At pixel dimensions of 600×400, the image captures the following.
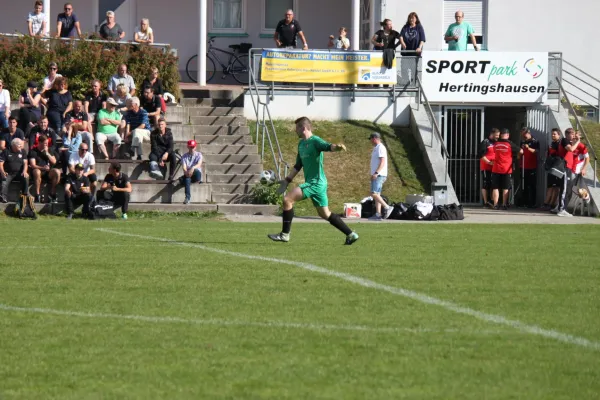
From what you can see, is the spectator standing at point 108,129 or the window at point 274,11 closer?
the spectator standing at point 108,129

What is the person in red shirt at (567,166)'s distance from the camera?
1005 inches

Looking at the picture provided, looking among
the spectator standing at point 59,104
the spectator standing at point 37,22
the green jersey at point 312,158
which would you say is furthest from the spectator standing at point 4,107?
the green jersey at point 312,158

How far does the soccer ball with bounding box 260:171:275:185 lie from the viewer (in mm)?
24986

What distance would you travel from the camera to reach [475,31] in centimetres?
3375

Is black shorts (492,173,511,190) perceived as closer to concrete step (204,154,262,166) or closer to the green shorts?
concrete step (204,154,262,166)

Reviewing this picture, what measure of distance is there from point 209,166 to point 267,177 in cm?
155

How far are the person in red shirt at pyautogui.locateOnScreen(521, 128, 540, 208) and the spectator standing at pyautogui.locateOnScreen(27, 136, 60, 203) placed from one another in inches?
470

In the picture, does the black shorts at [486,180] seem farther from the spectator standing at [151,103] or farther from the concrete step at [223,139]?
the spectator standing at [151,103]

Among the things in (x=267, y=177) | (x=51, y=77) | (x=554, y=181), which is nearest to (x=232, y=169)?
(x=267, y=177)

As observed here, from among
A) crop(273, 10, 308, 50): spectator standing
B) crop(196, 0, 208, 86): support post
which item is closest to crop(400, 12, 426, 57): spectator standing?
crop(273, 10, 308, 50): spectator standing

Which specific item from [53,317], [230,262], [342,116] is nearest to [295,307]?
[53,317]

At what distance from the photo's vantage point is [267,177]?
2509cm

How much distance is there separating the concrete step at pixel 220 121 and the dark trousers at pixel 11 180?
5.89 metres

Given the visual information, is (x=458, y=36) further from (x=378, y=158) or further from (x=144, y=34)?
(x=144, y=34)
